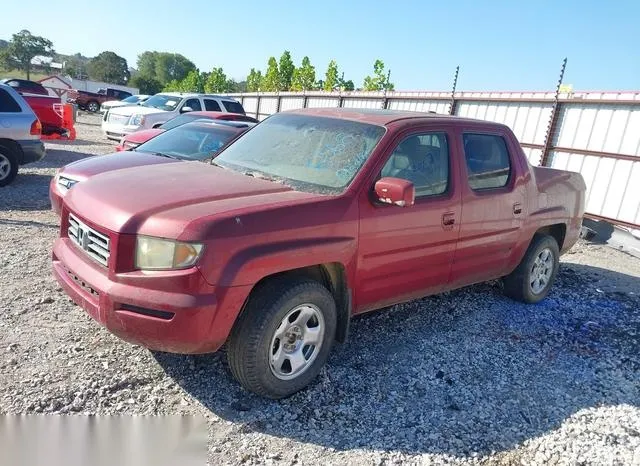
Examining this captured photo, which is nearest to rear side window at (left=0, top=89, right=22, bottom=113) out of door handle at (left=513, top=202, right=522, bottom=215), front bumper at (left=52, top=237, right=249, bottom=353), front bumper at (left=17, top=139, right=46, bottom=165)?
front bumper at (left=17, top=139, right=46, bottom=165)

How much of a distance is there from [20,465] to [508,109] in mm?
11377

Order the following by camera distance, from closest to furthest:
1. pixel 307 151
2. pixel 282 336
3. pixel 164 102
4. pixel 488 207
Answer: pixel 282 336 < pixel 307 151 < pixel 488 207 < pixel 164 102

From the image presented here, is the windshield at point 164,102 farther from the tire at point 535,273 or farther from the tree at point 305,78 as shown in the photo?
the tree at point 305,78

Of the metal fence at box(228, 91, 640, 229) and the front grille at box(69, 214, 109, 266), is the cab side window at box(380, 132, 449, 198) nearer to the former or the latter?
the front grille at box(69, 214, 109, 266)

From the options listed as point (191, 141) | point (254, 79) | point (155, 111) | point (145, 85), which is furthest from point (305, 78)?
point (145, 85)

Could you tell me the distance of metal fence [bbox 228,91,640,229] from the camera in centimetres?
910

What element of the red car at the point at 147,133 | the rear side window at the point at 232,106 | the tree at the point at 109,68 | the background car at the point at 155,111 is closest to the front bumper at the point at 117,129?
the background car at the point at 155,111

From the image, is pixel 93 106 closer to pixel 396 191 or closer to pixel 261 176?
pixel 261 176

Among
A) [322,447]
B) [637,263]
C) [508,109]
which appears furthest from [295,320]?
[508,109]

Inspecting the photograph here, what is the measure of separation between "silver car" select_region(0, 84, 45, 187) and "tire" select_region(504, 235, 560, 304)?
816 cm

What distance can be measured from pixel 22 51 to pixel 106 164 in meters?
81.4

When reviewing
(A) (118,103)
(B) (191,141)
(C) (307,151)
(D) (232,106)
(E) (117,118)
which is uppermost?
(C) (307,151)

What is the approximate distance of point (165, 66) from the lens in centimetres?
11031

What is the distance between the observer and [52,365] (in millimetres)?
3438
